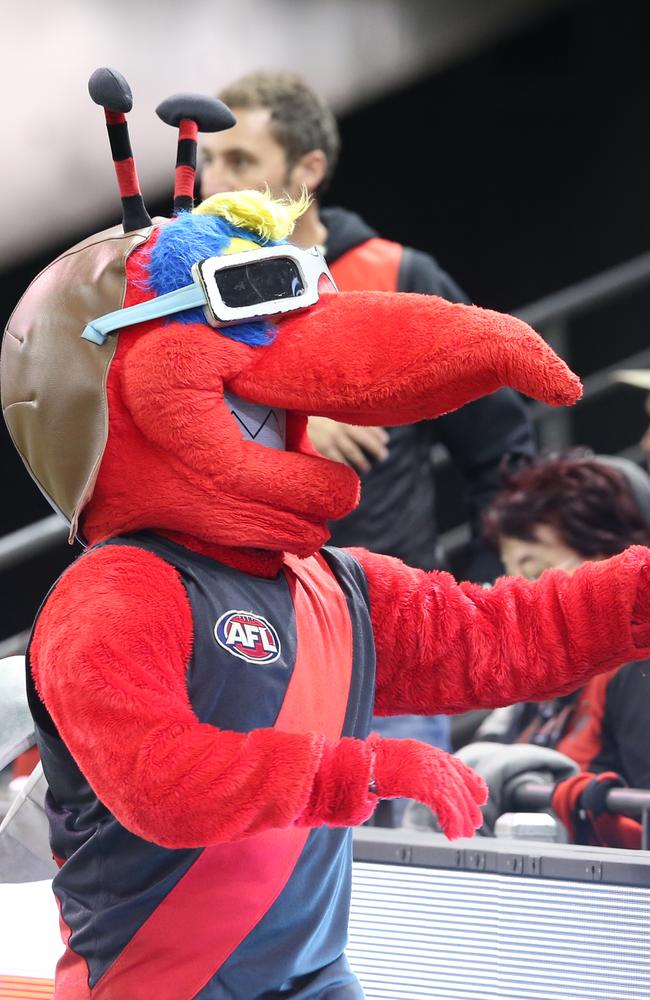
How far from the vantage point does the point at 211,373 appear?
1.27 metres

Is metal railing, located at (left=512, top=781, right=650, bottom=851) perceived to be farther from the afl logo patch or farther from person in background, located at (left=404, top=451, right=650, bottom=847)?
the afl logo patch

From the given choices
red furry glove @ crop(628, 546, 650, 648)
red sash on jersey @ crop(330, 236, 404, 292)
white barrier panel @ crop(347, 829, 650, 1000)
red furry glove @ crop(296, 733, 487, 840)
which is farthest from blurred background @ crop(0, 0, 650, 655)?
red furry glove @ crop(296, 733, 487, 840)

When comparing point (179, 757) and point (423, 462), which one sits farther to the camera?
point (423, 462)

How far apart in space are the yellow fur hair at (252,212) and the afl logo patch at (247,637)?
1.23 feet

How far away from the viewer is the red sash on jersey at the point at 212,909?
1.27 metres

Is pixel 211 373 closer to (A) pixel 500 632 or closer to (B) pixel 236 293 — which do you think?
(B) pixel 236 293

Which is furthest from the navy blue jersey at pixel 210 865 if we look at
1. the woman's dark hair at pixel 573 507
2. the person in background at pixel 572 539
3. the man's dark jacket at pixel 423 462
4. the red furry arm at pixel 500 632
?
the woman's dark hair at pixel 573 507

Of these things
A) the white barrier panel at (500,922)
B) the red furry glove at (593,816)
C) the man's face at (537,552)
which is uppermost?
the white barrier panel at (500,922)

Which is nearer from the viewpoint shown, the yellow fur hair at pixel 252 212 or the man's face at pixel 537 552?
the yellow fur hair at pixel 252 212

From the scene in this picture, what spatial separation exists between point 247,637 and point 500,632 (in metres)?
0.30

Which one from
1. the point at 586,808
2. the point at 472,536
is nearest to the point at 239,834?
the point at 586,808

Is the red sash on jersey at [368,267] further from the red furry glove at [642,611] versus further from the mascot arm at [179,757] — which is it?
the mascot arm at [179,757]

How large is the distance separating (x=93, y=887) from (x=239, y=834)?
267 millimetres

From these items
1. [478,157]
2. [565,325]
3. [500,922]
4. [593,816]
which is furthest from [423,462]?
[478,157]
